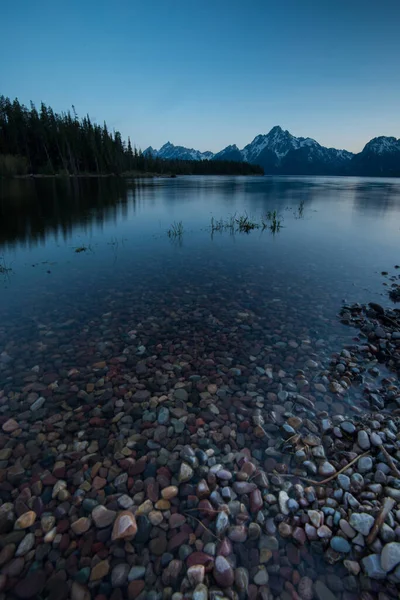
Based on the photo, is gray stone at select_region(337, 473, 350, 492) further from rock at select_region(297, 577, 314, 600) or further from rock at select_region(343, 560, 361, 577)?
rock at select_region(297, 577, 314, 600)

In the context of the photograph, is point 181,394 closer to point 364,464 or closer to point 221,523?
point 221,523

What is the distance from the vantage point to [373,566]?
140 inches

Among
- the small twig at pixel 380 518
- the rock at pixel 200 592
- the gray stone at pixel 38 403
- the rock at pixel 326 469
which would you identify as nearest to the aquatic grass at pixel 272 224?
the rock at pixel 326 469

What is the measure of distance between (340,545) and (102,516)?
3.37 metres

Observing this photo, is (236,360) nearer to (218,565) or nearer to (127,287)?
(218,565)

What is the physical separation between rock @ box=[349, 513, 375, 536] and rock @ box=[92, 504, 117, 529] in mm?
3460

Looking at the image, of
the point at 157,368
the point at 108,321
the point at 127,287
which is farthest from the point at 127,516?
the point at 127,287

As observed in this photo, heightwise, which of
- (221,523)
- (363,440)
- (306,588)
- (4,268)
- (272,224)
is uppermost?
(272,224)

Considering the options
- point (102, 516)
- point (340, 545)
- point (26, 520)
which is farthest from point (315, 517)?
point (26, 520)

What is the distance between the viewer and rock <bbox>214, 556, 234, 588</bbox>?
137 inches

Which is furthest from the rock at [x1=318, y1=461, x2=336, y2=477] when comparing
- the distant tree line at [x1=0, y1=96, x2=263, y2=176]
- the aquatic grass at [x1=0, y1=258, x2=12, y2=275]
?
the distant tree line at [x1=0, y1=96, x2=263, y2=176]

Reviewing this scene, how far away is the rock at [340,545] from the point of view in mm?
3795

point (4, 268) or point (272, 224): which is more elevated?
point (272, 224)

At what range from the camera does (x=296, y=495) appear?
4512mm
